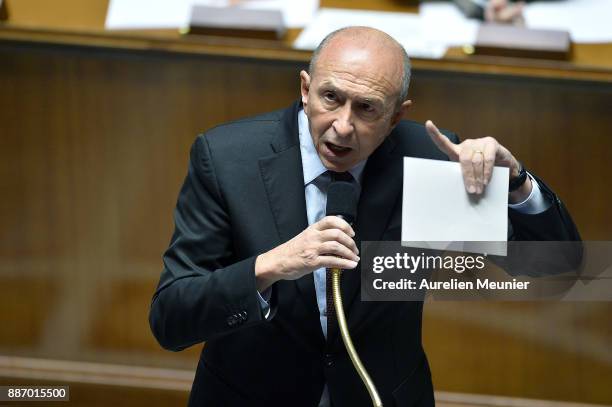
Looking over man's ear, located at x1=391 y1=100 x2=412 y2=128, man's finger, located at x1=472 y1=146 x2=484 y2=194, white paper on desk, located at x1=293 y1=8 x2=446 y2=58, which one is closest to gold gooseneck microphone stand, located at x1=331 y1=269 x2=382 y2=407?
man's finger, located at x1=472 y1=146 x2=484 y2=194

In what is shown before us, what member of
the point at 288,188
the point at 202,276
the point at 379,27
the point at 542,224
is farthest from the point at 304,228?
the point at 379,27

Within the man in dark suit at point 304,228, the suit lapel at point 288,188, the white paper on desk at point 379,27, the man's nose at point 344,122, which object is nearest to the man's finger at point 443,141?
the man in dark suit at point 304,228

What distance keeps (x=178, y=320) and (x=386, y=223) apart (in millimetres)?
364

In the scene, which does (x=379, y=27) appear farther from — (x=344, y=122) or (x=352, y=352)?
(x=352, y=352)

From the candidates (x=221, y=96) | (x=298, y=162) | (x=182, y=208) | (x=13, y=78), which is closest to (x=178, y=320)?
(x=182, y=208)

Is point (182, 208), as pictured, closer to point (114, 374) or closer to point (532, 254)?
point (532, 254)

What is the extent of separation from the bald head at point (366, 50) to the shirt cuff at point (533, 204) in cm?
27

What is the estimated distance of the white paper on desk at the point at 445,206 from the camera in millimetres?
1486

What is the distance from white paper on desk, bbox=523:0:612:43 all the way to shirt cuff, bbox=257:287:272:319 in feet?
5.06

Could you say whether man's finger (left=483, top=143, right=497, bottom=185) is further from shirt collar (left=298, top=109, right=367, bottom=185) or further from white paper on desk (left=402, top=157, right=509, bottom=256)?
shirt collar (left=298, top=109, right=367, bottom=185)

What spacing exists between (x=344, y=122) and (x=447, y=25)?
1409 mm

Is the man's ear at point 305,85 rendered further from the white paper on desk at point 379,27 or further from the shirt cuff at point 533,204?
the white paper on desk at point 379,27

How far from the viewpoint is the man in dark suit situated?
152cm

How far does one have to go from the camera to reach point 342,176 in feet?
5.34
